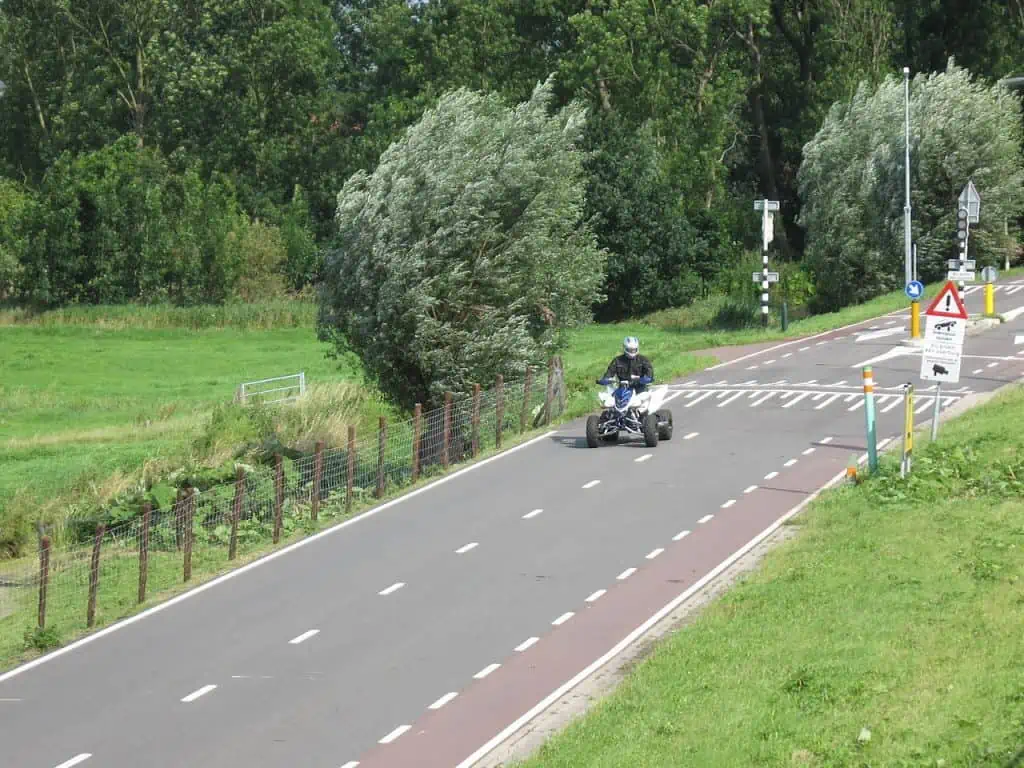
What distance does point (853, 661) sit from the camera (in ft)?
43.4

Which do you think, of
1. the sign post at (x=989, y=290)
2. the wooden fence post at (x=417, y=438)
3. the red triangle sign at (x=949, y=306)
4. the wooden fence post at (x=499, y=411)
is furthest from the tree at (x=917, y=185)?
the red triangle sign at (x=949, y=306)

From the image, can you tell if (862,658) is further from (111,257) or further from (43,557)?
(111,257)

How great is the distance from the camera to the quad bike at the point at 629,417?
2780cm

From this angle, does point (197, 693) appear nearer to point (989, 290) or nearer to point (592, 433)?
point (592, 433)

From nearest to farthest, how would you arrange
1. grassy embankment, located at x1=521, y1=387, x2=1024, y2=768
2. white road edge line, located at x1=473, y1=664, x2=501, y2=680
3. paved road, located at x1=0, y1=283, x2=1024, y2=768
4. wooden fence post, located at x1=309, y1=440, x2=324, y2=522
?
grassy embankment, located at x1=521, y1=387, x2=1024, y2=768 → paved road, located at x1=0, y1=283, x2=1024, y2=768 → white road edge line, located at x1=473, y1=664, x2=501, y2=680 → wooden fence post, located at x1=309, y1=440, x2=324, y2=522

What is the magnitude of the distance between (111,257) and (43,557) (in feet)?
186

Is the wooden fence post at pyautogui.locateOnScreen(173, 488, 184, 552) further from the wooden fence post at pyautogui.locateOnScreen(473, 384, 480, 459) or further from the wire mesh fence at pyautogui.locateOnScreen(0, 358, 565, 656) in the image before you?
the wooden fence post at pyautogui.locateOnScreen(473, 384, 480, 459)

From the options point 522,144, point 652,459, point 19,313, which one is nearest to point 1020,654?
point 652,459

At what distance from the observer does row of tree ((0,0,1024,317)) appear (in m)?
67.7

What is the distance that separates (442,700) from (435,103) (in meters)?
63.6

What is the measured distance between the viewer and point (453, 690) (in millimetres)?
15117

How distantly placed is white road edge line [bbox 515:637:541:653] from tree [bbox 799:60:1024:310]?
43.8 m

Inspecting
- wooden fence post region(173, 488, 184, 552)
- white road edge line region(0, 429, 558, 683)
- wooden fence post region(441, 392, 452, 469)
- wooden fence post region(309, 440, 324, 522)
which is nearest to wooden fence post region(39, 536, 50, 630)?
white road edge line region(0, 429, 558, 683)

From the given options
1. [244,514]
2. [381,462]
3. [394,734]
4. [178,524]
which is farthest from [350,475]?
[394,734]
